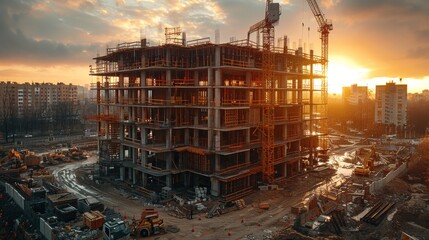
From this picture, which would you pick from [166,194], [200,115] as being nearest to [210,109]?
[200,115]

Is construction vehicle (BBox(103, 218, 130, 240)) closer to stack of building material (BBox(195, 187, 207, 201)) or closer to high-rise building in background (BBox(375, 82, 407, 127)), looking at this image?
stack of building material (BBox(195, 187, 207, 201))

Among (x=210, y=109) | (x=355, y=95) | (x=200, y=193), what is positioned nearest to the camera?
(x=200, y=193)

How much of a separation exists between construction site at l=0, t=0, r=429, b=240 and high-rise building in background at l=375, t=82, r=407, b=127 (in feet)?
168

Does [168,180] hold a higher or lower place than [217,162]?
lower

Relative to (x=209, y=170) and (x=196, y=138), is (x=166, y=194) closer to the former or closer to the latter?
(x=209, y=170)

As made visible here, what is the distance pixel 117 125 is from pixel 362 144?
52.6m

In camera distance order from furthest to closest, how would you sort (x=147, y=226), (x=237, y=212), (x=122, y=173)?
(x=122, y=173), (x=237, y=212), (x=147, y=226)

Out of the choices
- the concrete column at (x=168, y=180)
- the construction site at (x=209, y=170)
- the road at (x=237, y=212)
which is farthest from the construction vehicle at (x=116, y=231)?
the concrete column at (x=168, y=180)

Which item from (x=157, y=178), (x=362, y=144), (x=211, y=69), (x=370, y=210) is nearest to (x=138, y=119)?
(x=157, y=178)

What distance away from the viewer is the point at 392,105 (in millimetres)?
91188

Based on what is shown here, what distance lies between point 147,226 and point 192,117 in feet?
48.7

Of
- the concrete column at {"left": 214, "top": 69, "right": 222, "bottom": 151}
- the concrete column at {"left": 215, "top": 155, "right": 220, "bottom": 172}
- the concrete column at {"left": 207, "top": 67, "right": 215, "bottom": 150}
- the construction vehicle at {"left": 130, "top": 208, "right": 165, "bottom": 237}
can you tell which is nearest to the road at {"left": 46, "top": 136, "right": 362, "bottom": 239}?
the construction vehicle at {"left": 130, "top": 208, "right": 165, "bottom": 237}

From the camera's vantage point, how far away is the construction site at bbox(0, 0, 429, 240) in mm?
23531

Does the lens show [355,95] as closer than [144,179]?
No
